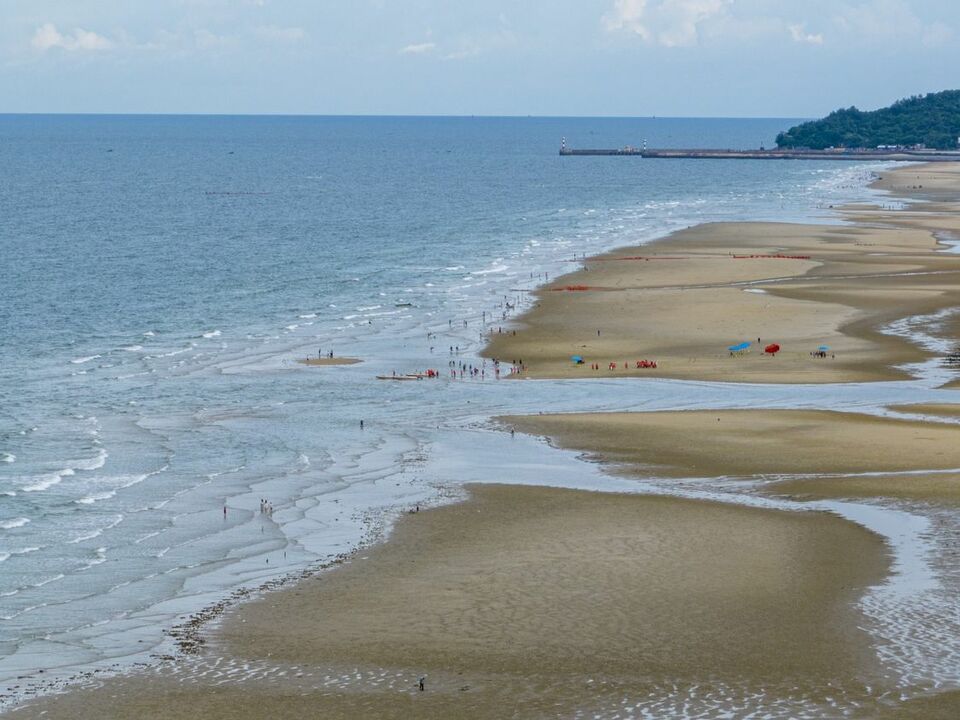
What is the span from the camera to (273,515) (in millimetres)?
42125

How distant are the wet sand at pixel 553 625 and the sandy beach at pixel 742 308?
2398 centimetres

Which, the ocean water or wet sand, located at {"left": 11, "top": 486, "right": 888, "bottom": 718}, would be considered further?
the ocean water

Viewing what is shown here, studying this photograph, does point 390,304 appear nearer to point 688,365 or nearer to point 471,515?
point 688,365

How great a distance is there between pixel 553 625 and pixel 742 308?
51.9 metres

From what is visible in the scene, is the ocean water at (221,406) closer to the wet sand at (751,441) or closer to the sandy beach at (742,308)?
the wet sand at (751,441)

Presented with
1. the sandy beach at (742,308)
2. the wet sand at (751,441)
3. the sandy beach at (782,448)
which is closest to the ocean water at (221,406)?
the wet sand at (751,441)

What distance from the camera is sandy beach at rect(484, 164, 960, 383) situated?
65.6m

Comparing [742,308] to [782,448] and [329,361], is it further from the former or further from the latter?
[782,448]

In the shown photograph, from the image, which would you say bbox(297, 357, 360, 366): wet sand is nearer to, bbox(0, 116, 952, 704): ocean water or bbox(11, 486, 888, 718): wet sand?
bbox(0, 116, 952, 704): ocean water

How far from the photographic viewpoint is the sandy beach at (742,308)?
6562cm

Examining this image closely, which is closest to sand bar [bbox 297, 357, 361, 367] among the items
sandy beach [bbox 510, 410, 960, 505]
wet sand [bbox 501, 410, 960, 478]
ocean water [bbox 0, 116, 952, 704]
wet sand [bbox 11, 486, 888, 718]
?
ocean water [bbox 0, 116, 952, 704]

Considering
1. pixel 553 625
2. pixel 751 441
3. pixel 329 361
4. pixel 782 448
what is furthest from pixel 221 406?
pixel 553 625

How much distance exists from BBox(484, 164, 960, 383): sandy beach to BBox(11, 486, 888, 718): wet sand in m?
24.0

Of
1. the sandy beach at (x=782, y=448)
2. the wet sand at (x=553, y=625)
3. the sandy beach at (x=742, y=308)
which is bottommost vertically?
the wet sand at (x=553, y=625)
